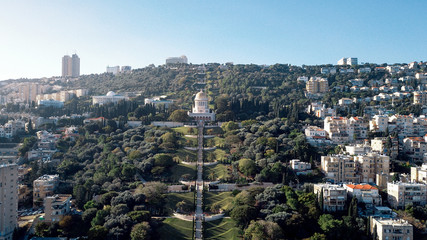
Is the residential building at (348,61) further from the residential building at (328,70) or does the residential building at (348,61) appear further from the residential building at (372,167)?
the residential building at (372,167)

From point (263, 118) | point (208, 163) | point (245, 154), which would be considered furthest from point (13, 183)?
point (263, 118)

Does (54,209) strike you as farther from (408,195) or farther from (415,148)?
(415,148)

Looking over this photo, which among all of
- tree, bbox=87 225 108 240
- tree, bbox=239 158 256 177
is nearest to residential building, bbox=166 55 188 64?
tree, bbox=239 158 256 177

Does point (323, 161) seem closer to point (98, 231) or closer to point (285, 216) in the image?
point (285, 216)

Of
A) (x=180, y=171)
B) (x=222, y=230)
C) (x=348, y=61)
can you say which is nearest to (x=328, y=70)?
(x=348, y=61)

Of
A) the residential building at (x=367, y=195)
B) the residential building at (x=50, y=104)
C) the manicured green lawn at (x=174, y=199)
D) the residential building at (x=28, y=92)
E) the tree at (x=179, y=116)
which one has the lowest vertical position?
the manicured green lawn at (x=174, y=199)

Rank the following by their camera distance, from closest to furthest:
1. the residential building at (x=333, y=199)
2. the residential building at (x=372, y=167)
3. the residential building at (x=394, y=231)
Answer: the residential building at (x=394, y=231) → the residential building at (x=333, y=199) → the residential building at (x=372, y=167)

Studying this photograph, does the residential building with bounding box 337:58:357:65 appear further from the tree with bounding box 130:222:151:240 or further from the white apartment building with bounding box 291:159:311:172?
the tree with bounding box 130:222:151:240

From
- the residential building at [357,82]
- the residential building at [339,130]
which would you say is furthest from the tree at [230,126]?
the residential building at [357,82]
